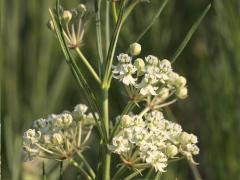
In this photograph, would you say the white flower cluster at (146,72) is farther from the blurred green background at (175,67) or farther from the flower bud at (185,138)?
the blurred green background at (175,67)

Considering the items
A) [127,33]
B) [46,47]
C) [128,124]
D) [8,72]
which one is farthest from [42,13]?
[128,124]

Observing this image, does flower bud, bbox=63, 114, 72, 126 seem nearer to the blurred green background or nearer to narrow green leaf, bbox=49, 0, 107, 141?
narrow green leaf, bbox=49, 0, 107, 141

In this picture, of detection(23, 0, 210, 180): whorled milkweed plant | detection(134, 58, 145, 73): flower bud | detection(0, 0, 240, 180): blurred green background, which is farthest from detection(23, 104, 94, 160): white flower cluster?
detection(0, 0, 240, 180): blurred green background

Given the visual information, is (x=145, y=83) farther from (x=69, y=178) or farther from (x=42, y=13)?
(x=69, y=178)

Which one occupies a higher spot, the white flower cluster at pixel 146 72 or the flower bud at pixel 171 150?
the white flower cluster at pixel 146 72

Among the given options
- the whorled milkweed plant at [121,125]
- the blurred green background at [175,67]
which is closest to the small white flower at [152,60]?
the whorled milkweed plant at [121,125]
